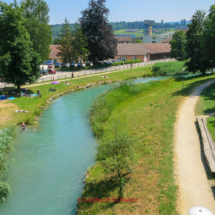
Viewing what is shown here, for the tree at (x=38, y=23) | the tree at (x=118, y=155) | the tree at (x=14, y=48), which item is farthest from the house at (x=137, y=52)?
the tree at (x=118, y=155)

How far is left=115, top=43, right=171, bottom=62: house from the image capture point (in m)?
74.3

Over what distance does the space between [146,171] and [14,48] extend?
2476cm

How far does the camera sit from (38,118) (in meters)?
26.3

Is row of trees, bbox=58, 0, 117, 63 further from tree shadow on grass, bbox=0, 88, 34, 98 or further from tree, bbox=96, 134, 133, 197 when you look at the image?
tree, bbox=96, 134, 133, 197

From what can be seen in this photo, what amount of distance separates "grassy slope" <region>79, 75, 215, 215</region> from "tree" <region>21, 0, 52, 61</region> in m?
27.3

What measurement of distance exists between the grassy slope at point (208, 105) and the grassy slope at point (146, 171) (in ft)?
7.96

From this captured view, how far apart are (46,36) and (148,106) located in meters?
29.7

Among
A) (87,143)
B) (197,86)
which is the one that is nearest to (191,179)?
(87,143)

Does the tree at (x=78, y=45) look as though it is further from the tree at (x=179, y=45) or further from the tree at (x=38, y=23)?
the tree at (x=179, y=45)

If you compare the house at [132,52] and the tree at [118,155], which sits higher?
the house at [132,52]

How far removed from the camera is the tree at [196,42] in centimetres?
4116

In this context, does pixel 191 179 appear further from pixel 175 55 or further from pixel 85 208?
pixel 175 55

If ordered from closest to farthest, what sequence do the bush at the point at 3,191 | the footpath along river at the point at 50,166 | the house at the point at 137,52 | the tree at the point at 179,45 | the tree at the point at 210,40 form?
1. the footpath along river at the point at 50,166
2. the bush at the point at 3,191
3. the tree at the point at 210,40
4. the tree at the point at 179,45
5. the house at the point at 137,52

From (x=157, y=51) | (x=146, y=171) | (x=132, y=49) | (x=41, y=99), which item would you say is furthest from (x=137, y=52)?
(x=146, y=171)
